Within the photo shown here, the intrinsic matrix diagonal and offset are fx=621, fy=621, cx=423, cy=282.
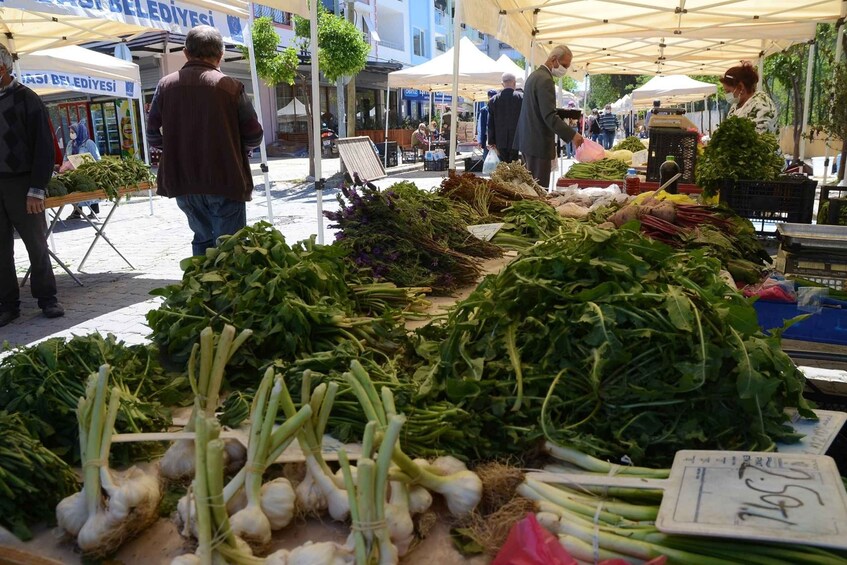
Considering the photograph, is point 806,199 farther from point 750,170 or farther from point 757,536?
point 757,536

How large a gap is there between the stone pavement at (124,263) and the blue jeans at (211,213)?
0.97 metres

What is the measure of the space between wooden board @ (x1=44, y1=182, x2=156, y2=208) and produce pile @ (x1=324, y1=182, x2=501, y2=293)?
12.6ft

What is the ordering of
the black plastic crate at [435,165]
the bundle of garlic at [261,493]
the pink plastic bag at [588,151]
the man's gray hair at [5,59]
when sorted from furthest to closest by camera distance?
1. the black plastic crate at [435,165]
2. the pink plastic bag at [588,151]
3. the man's gray hair at [5,59]
4. the bundle of garlic at [261,493]

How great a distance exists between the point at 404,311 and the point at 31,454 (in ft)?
5.42

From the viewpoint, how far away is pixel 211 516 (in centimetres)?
136

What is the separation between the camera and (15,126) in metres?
5.20

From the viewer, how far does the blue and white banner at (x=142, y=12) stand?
Result: 5680 millimetres

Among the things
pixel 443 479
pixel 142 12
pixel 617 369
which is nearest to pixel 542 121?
pixel 142 12

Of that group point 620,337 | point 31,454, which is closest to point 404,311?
point 620,337

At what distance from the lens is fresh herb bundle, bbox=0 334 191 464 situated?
72.0 inches

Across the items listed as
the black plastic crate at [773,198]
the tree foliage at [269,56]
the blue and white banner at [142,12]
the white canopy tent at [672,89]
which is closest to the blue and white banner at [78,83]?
the blue and white banner at [142,12]

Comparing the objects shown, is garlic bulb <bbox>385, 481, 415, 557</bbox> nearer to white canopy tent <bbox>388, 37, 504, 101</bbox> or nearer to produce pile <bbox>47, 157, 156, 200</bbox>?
produce pile <bbox>47, 157, 156, 200</bbox>

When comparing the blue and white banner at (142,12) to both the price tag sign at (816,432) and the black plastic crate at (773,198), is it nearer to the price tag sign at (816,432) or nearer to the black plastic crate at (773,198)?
the black plastic crate at (773,198)

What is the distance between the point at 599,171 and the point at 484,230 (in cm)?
367
